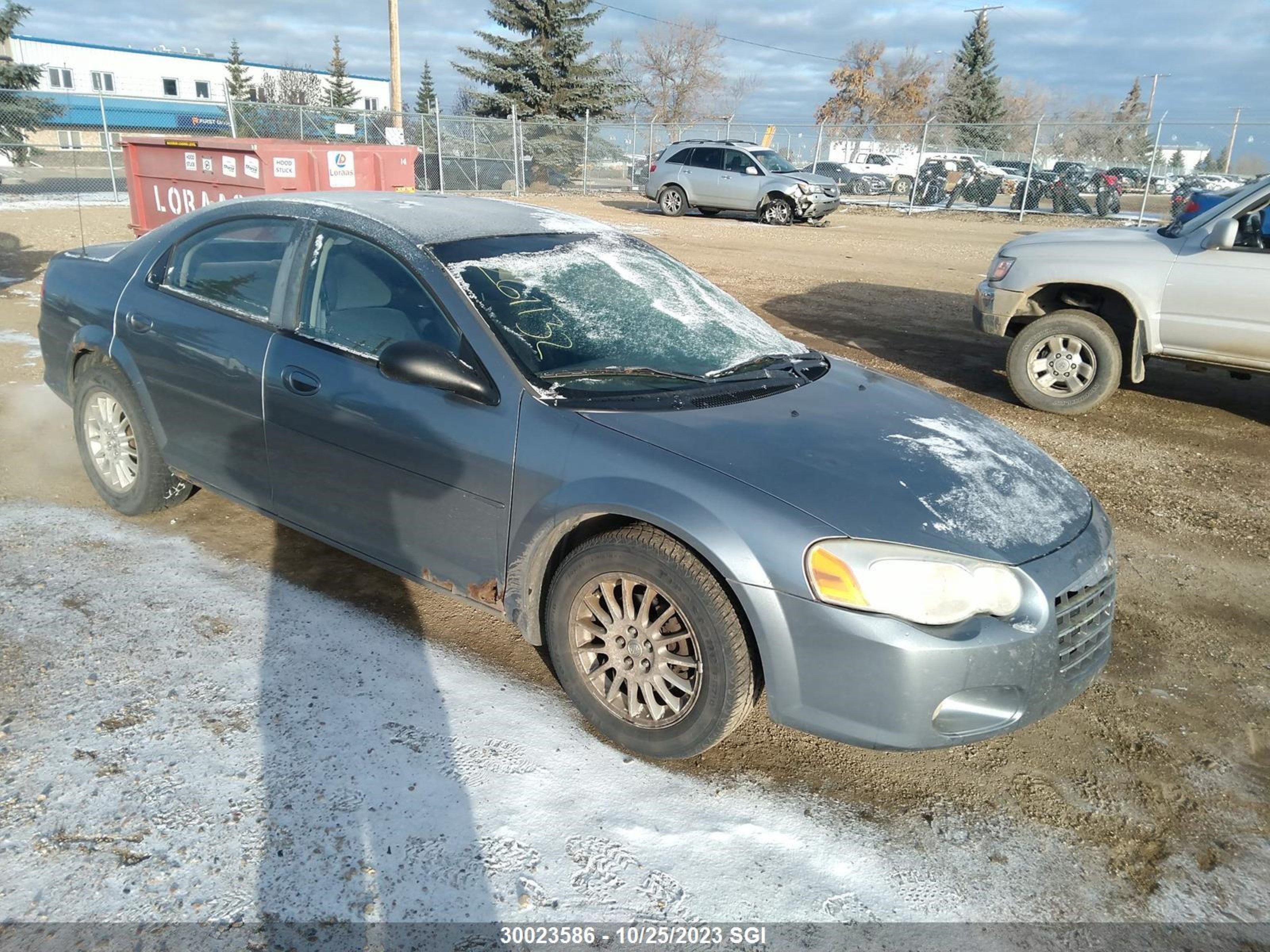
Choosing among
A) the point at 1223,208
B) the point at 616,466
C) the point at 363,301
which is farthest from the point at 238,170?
the point at 1223,208

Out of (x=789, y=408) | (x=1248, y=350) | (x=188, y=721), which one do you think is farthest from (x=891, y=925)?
(x=1248, y=350)

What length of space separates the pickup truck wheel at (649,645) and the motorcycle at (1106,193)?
85.7 ft

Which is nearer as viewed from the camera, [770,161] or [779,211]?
A: [779,211]

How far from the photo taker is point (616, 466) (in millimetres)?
2791

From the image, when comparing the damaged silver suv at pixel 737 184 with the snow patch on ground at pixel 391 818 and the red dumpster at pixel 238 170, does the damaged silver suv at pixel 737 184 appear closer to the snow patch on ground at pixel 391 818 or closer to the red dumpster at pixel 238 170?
the red dumpster at pixel 238 170

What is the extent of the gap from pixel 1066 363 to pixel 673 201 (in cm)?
1782

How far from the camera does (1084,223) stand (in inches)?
939

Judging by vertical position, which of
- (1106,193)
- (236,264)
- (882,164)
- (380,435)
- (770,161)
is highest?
(882,164)

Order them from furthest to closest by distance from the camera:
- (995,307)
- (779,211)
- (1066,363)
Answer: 1. (779,211)
2. (995,307)
3. (1066,363)

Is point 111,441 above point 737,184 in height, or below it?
below

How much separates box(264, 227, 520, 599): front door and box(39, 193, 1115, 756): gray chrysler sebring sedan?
0.01 metres

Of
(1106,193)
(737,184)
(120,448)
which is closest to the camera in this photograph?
(120,448)

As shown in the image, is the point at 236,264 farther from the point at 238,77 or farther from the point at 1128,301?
the point at 238,77

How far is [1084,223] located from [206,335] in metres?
24.7
